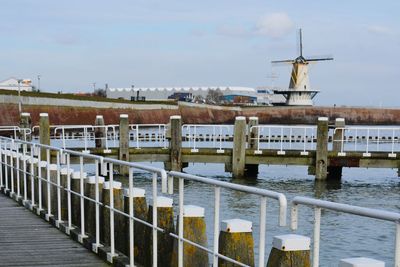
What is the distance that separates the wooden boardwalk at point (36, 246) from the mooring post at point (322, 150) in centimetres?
1642

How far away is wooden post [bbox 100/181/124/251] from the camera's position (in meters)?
6.39

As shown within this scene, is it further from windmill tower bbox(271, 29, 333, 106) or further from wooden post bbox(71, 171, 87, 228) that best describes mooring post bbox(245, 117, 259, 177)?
windmill tower bbox(271, 29, 333, 106)

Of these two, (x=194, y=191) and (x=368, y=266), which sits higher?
(x=368, y=266)

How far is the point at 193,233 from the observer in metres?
4.85

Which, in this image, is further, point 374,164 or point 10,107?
point 10,107

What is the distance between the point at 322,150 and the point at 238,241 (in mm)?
20514

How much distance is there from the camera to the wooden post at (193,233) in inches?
191

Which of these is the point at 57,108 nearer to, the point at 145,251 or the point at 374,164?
the point at 374,164

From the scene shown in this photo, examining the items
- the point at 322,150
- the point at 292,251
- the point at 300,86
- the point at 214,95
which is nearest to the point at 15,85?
the point at 300,86

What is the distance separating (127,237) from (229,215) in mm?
11044

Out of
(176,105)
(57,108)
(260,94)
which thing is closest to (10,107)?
(57,108)

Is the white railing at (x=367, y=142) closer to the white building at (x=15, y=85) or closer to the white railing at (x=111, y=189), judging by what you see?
the white railing at (x=111, y=189)

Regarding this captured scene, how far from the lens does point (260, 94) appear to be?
155 m

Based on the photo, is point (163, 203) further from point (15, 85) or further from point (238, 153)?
point (15, 85)
